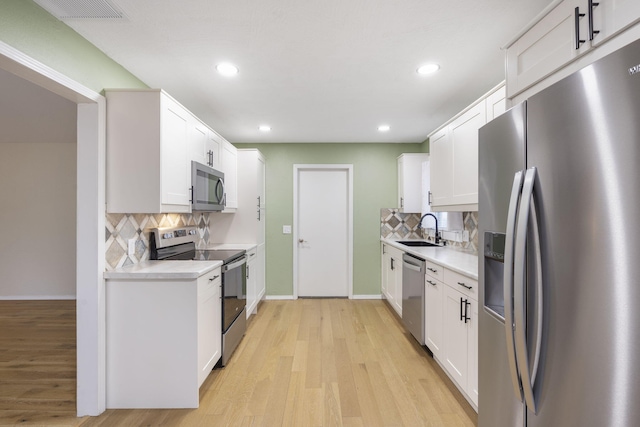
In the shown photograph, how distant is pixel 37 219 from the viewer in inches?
193

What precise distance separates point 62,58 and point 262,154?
2.96 meters

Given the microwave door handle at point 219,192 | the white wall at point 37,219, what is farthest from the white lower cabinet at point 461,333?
the white wall at point 37,219

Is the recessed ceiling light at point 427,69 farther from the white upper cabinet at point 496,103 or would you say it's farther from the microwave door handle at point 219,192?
the microwave door handle at point 219,192

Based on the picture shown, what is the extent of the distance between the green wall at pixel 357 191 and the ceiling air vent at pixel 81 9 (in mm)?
3057

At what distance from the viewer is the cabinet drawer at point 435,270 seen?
2467 millimetres

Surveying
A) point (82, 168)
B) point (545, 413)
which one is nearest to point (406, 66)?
point (545, 413)

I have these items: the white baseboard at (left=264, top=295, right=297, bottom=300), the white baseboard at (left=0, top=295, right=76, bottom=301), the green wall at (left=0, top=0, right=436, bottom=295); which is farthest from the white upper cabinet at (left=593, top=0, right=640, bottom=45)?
the white baseboard at (left=0, top=295, right=76, bottom=301)

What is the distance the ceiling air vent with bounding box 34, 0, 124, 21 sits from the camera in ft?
5.19

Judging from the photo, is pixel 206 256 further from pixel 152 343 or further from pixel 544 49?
pixel 544 49

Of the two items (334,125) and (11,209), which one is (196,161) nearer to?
(334,125)

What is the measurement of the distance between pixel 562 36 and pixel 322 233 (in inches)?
153

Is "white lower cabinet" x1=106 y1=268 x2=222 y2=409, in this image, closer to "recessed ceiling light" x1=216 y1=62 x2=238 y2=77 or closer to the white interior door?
"recessed ceiling light" x1=216 y1=62 x2=238 y2=77

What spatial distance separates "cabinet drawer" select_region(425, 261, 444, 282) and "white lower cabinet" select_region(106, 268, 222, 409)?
1875 millimetres

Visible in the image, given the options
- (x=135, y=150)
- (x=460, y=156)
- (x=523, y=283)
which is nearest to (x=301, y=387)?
(x=523, y=283)
